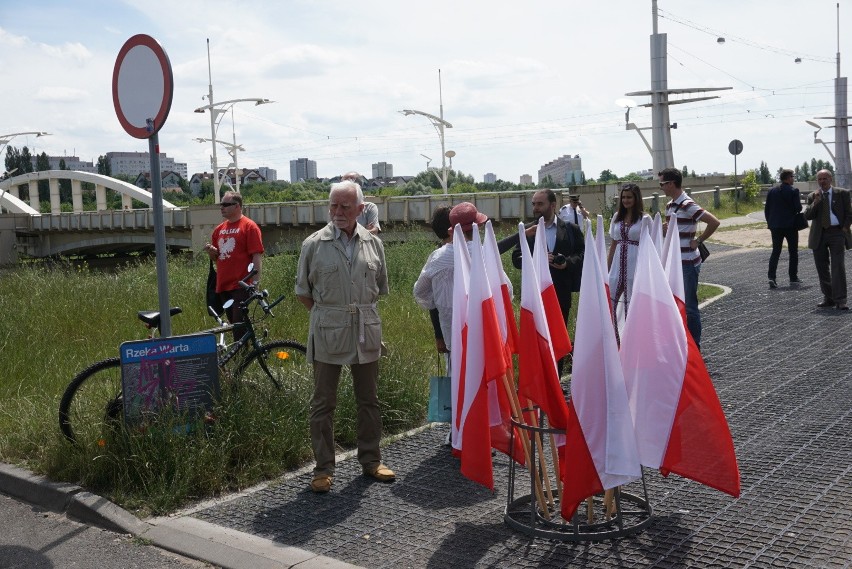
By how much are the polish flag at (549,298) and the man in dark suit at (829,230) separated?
811 centimetres

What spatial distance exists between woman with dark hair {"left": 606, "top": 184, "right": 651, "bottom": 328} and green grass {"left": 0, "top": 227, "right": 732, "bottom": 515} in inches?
67.0

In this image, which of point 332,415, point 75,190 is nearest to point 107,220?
point 75,190

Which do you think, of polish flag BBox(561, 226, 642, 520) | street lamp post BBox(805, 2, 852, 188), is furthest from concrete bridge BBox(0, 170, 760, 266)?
polish flag BBox(561, 226, 642, 520)

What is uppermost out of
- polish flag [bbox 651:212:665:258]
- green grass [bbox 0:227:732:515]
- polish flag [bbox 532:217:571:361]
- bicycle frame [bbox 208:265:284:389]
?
polish flag [bbox 651:212:665:258]

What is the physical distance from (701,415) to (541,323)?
0.87 meters

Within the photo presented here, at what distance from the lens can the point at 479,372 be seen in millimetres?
4887

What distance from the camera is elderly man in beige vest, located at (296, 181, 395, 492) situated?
584 centimetres

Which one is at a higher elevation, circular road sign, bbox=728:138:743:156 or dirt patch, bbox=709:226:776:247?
circular road sign, bbox=728:138:743:156

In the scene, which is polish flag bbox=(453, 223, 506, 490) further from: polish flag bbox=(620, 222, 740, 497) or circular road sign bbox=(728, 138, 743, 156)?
circular road sign bbox=(728, 138, 743, 156)

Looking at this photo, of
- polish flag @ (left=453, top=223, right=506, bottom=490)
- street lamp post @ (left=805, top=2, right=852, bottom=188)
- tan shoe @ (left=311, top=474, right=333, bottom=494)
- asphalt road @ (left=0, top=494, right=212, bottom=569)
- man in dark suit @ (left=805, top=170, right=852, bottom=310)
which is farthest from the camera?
street lamp post @ (left=805, top=2, right=852, bottom=188)

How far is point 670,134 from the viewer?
5516 cm

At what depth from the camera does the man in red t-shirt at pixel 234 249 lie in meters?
8.60

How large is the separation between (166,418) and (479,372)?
219cm

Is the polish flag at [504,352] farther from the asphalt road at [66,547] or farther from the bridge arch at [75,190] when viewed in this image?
the bridge arch at [75,190]
